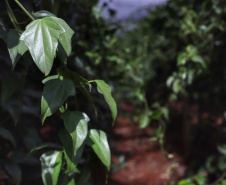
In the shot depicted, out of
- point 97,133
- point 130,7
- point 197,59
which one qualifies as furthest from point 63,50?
point 130,7

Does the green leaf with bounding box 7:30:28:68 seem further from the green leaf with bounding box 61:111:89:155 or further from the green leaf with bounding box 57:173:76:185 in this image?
the green leaf with bounding box 57:173:76:185

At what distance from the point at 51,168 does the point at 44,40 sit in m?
0.32

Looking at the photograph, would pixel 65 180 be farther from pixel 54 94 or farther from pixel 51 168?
pixel 54 94

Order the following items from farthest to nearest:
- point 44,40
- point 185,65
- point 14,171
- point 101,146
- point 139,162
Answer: point 139,162 → point 185,65 → point 14,171 → point 101,146 → point 44,40

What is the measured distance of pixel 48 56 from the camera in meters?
0.54

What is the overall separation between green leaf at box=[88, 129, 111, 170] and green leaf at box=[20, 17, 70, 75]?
23 cm

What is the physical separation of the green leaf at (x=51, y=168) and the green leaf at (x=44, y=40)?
0.87 feet

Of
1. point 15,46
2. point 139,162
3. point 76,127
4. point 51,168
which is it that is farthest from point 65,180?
point 139,162

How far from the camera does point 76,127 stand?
1.99 feet

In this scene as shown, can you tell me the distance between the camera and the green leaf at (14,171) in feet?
2.77

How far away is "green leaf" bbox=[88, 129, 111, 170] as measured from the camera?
0.67m

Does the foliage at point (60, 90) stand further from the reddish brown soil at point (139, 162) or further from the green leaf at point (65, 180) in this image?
the reddish brown soil at point (139, 162)

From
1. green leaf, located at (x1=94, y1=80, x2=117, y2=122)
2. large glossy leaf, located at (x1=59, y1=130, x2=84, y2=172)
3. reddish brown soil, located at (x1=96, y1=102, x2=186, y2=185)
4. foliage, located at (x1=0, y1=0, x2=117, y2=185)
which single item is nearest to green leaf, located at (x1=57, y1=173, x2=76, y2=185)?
foliage, located at (x1=0, y1=0, x2=117, y2=185)

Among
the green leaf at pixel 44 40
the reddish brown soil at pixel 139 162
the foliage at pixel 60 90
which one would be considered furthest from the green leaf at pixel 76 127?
the reddish brown soil at pixel 139 162
